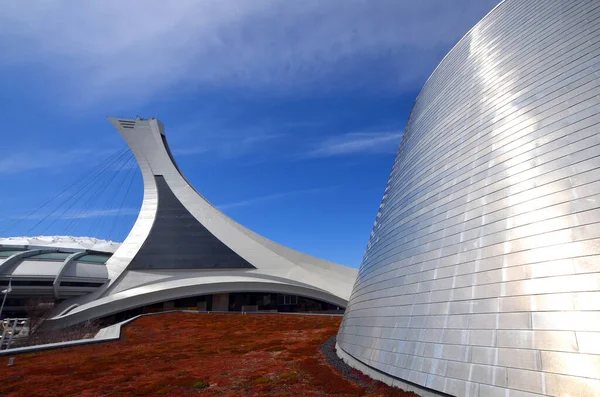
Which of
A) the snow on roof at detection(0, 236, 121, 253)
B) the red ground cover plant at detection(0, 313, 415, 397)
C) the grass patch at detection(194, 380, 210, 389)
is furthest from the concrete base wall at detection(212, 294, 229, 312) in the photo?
the grass patch at detection(194, 380, 210, 389)

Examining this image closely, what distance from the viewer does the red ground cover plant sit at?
11977 millimetres

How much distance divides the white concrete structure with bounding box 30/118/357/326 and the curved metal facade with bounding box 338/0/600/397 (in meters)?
30.3

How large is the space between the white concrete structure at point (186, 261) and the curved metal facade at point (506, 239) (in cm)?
3027

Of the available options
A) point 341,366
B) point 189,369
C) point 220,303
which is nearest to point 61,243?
point 220,303

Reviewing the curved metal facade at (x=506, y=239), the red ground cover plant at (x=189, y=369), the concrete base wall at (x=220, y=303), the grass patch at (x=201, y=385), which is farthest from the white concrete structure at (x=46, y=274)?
the curved metal facade at (x=506, y=239)

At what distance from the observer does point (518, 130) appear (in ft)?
36.3

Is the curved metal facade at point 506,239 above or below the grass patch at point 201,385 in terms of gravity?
above

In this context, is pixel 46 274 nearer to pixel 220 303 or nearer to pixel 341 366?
pixel 220 303

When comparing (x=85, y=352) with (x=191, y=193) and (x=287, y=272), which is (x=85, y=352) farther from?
(x=191, y=193)

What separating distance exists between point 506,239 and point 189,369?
1408cm

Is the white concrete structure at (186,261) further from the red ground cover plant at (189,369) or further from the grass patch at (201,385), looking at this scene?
the grass patch at (201,385)

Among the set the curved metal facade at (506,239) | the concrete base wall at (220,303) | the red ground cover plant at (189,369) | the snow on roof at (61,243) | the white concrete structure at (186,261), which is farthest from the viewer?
the snow on roof at (61,243)

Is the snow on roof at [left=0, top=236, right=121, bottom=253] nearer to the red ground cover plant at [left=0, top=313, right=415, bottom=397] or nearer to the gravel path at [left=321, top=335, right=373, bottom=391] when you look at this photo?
the red ground cover plant at [left=0, top=313, right=415, bottom=397]

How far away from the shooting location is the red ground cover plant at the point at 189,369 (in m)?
12.0
